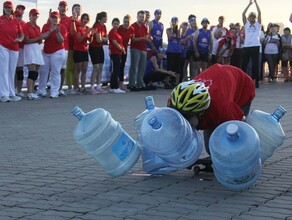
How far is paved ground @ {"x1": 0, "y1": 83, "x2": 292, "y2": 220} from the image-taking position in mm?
5074

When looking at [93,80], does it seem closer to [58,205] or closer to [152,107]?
[152,107]

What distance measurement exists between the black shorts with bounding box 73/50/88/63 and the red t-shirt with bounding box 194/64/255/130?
34.3ft

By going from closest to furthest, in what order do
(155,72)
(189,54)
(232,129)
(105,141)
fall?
(232,129) → (105,141) → (155,72) → (189,54)

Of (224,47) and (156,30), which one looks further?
(224,47)

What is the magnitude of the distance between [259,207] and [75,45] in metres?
11.9

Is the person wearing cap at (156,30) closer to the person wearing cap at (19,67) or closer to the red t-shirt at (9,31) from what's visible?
the person wearing cap at (19,67)

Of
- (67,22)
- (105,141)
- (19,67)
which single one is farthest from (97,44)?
(105,141)

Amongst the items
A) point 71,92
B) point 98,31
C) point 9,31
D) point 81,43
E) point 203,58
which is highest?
point 9,31

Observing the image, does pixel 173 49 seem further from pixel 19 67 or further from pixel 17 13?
pixel 17 13

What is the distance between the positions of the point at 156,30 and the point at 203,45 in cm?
187

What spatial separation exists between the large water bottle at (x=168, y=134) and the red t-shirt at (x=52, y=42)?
10.2 meters

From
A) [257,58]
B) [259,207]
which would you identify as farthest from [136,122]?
[257,58]

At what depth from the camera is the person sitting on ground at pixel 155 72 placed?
19.2 m

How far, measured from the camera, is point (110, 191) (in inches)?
232
